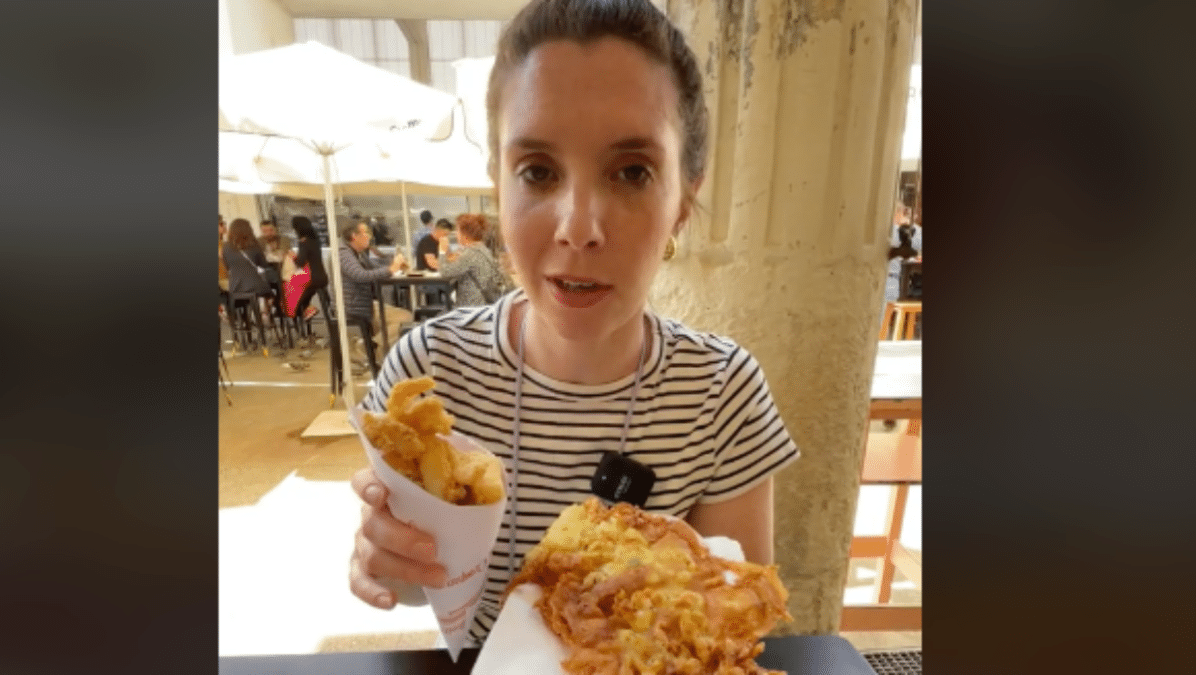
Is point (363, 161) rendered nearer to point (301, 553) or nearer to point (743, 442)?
point (301, 553)

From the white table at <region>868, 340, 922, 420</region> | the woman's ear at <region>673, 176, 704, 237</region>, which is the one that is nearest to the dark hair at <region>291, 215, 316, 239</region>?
the white table at <region>868, 340, 922, 420</region>

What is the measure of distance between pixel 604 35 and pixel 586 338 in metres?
0.51

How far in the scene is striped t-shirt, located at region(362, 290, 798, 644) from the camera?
137 cm

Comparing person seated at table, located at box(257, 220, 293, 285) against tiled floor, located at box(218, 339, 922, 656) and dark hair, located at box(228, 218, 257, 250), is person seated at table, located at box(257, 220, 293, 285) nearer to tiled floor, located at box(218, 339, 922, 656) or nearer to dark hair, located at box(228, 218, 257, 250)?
dark hair, located at box(228, 218, 257, 250)

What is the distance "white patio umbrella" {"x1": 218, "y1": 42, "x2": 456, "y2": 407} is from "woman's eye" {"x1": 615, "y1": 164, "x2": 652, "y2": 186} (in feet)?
14.4

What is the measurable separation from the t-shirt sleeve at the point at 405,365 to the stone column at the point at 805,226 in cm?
82

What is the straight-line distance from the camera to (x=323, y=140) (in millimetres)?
5055

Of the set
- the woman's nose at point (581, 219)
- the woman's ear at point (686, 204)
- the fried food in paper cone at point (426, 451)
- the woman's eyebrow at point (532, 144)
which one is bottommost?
the fried food in paper cone at point (426, 451)

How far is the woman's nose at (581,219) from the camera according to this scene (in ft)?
3.43

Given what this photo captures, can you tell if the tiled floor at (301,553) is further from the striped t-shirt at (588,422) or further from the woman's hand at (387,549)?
the woman's hand at (387,549)

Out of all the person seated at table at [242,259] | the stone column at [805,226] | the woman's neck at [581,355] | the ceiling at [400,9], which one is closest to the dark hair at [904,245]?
the stone column at [805,226]

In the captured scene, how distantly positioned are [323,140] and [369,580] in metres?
4.79

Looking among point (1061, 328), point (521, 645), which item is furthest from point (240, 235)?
point (1061, 328)

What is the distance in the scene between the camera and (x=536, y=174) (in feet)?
3.64
